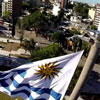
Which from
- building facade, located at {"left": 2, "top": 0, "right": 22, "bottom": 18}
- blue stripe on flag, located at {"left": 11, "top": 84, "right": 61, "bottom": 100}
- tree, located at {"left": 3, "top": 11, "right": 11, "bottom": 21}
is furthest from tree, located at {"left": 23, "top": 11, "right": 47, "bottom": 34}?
blue stripe on flag, located at {"left": 11, "top": 84, "right": 61, "bottom": 100}

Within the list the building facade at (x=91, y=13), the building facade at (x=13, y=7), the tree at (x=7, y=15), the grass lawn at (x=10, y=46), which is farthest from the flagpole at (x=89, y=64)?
the building facade at (x=91, y=13)

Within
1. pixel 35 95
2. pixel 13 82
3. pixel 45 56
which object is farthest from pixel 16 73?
pixel 45 56

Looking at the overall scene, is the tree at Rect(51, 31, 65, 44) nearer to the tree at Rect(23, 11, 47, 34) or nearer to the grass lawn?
the grass lawn

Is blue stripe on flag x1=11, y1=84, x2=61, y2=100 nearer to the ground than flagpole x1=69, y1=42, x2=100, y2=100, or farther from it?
nearer to the ground

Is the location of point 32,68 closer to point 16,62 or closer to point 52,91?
→ point 52,91

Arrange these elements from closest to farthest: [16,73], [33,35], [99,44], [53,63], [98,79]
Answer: [99,44] < [53,63] < [16,73] < [98,79] < [33,35]

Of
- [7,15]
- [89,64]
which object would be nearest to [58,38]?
[7,15]

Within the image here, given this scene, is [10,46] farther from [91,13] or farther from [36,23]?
[91,13]

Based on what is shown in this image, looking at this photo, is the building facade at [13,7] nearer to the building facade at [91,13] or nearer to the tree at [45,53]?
the building facade at [91,13]
